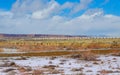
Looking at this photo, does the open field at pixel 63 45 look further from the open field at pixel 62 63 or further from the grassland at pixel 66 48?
the open field at pixel 62 63

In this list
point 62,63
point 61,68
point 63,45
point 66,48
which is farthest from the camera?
point 63,45

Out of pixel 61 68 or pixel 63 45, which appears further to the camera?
A: pixel 63 45

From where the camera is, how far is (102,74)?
2503cm

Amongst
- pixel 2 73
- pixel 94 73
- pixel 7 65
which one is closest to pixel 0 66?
pixel 7 65

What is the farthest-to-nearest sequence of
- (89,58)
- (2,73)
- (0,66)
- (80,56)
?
1. (80,56)
2. (89,58)
3. (0,66)
4. (2,73)

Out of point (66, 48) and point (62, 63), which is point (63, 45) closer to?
point (66, 48)

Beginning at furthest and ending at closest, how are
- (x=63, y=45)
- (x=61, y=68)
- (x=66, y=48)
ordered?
(x=63, y=45), (x=66, y=48), (x=61, y=68)

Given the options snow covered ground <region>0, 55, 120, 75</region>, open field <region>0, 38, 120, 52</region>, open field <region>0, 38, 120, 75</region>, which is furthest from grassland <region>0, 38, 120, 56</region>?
snow covered ground <region>0, 55, 120, 75</region>

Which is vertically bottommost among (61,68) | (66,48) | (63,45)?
(61,68)

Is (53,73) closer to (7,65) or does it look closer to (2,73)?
(2,73)

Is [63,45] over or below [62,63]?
over

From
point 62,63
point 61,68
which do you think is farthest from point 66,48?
point 61,68

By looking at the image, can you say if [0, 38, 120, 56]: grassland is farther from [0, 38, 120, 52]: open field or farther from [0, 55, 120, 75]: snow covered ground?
[0, 55, 120, 75]: snow covered ground

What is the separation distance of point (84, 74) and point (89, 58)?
14.1 m
